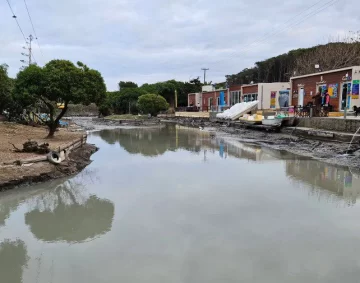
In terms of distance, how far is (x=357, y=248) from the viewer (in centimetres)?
512

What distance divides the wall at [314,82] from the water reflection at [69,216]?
17085mm

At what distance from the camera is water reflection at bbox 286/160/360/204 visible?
8.49m

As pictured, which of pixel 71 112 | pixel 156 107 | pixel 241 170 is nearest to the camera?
pixel 241 170

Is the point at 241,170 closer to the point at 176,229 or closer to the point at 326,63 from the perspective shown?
the point at 176,229

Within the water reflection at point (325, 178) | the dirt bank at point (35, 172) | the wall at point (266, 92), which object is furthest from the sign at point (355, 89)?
the dirt bank at point (35, 172)

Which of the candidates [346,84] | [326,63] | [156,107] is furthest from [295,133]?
[156,107]

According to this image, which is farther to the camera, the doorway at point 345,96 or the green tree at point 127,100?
the green tree at point 127,100

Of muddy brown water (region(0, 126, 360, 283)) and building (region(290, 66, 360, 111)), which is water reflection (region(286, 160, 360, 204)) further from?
building (region(290, 66, 360, 111))

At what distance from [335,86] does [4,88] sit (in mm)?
20458

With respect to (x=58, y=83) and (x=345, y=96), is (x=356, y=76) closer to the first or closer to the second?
(x=345, y=96)

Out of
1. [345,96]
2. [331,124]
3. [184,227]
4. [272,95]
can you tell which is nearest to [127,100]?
[272,95]

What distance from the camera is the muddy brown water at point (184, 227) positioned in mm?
4531

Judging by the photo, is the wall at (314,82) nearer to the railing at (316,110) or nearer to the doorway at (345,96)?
the doorway at (345,96)

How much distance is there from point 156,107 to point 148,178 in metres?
36.8
